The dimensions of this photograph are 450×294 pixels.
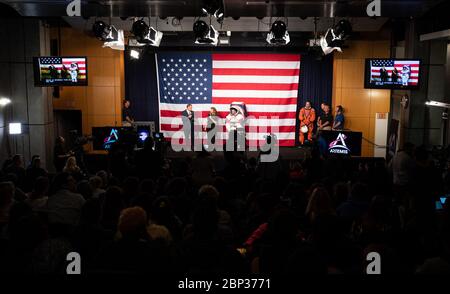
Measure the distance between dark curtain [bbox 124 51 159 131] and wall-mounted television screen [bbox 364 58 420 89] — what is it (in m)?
6.85

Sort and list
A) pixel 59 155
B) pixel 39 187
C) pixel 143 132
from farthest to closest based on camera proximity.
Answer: pixel 143 132 → pixel 59 155 → pixel 39 187

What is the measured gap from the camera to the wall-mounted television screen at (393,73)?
889 centimetres

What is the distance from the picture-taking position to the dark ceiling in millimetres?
7223

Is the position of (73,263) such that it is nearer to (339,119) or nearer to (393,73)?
(393,73)

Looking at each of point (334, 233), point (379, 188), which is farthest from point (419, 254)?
point (379, 188)

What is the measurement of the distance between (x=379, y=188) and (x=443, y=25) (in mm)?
5441

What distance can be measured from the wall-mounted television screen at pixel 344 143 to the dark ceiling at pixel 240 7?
2109 mm

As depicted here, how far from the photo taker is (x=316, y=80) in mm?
13672

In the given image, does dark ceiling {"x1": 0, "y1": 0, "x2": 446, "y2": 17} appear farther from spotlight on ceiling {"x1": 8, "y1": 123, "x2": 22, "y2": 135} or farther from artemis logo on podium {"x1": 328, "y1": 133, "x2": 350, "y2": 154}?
spotlight on ceiling {"x1": 8, "y1": 123, "x2": 22, "y2": 135}

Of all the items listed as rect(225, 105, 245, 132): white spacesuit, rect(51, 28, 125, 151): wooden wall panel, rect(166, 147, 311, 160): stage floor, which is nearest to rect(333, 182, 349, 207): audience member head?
rect(166, 147, 311, 160): stage floor

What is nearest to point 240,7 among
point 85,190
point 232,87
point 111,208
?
point 85,190

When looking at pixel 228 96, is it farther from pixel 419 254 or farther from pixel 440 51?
pixel 419 254

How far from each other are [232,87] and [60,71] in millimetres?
5441

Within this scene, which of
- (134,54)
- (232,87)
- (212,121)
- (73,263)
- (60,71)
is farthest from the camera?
(232,87)
